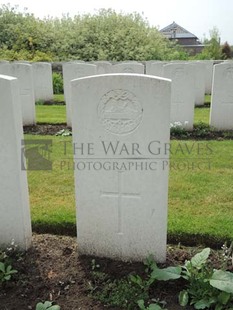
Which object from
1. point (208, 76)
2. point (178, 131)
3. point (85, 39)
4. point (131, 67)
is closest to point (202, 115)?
point (178, 131)

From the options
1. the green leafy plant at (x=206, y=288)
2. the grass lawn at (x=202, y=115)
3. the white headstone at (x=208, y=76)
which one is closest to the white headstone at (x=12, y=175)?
the green leafy plant at (x=206, y=288)

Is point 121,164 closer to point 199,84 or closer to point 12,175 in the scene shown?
point 12,175

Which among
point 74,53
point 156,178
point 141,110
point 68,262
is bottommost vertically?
point 68,262

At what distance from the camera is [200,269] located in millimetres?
2521

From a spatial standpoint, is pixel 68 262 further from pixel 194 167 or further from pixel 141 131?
pixel 194 167

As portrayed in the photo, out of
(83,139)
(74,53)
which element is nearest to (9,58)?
(74,53)

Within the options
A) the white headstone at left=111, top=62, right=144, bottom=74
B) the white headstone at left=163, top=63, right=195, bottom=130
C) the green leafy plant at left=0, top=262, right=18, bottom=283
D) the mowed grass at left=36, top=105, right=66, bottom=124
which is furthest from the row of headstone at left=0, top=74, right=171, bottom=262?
the white headstone at left=111, top=62, right=144, bottom=74

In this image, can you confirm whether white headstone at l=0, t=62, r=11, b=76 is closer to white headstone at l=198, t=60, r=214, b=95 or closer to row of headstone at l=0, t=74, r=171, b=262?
row of headstone at l=0, t=74, r=171, b=262

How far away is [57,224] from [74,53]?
16.4 metres

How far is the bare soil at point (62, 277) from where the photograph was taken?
8.01ft

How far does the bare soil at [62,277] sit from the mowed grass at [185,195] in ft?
1.08

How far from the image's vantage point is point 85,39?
18.9 m

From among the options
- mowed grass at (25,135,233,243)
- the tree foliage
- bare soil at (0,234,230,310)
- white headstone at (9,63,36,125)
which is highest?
the tree foliage

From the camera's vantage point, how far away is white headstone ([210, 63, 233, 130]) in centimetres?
688
